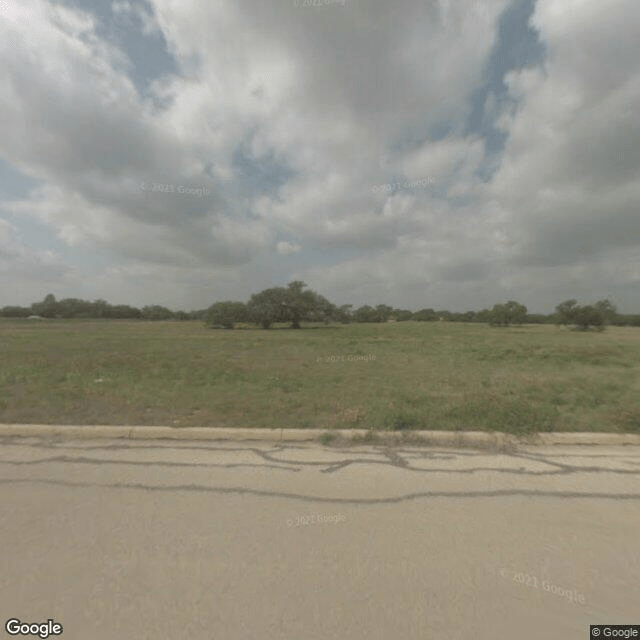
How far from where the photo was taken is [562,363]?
43.8ft

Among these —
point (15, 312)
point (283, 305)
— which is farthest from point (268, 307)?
point (15, 312)

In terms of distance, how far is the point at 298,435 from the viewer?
5.01m

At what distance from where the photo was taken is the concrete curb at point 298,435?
16.0ft

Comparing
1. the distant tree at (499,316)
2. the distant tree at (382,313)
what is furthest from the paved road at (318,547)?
the distant tree at (382,313)

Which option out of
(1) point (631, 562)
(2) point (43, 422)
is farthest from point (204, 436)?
(1) point (631, 562)

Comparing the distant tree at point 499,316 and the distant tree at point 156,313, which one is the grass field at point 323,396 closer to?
the distant tree at point 499,316

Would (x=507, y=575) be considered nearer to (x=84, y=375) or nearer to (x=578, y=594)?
(x=578, y=594)

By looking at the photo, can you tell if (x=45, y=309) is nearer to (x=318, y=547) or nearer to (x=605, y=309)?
(x=318, y=547)

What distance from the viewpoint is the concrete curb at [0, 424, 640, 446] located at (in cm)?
Result: 488

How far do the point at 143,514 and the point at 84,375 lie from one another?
27.8 feet

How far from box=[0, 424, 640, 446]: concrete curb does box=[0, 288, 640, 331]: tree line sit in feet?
168

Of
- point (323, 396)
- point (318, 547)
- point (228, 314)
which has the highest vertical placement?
point (228, 314)

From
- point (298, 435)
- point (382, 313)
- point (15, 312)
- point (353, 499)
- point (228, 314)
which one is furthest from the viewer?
point (382, 313)

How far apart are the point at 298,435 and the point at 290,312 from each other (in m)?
52.6
